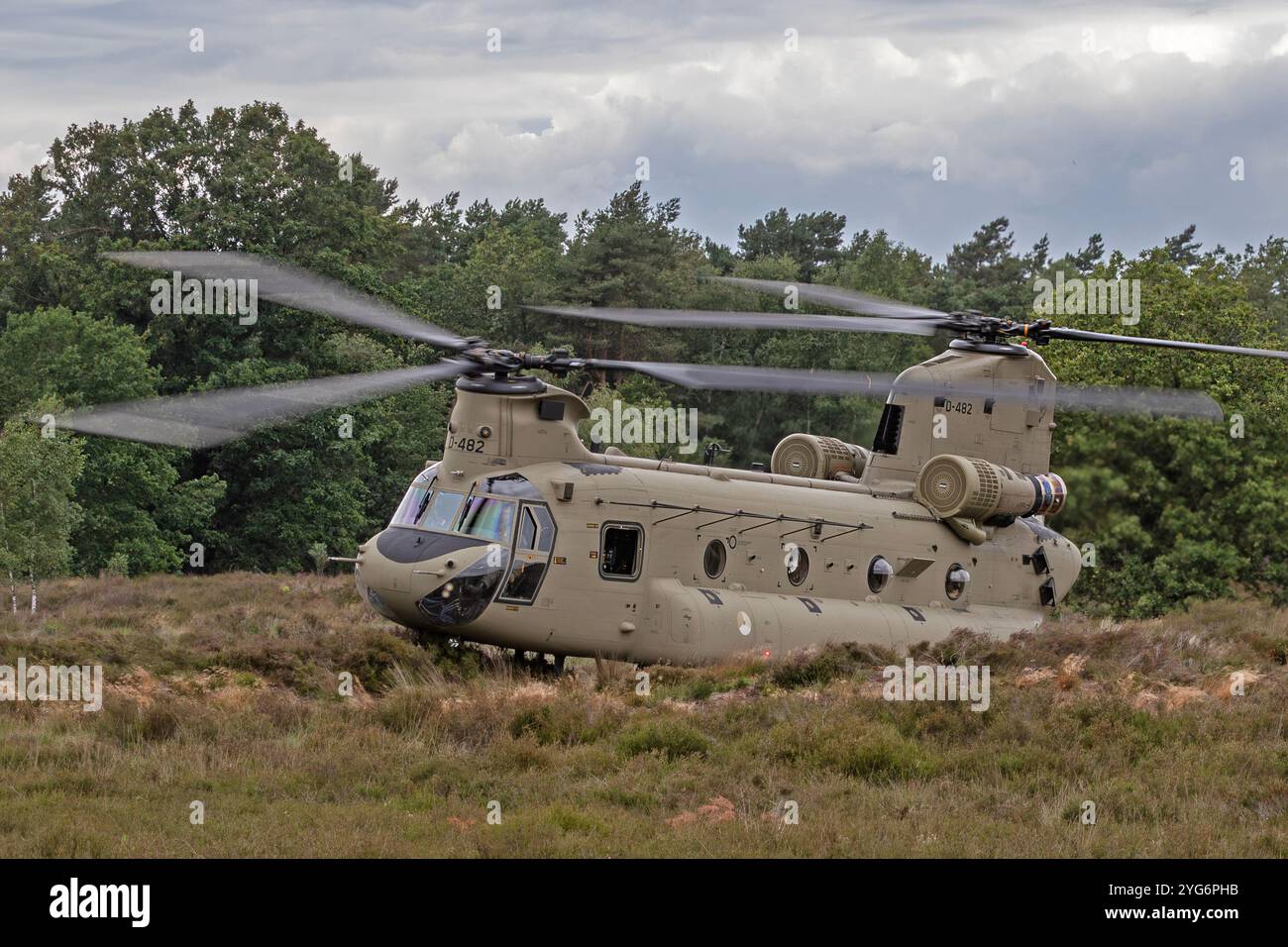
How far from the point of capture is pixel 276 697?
18484mm

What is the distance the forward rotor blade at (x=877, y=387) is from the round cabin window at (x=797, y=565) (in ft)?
8.49

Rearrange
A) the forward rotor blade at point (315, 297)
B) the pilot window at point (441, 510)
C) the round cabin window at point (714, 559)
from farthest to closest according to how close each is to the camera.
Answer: the round cabin window at point (714, 559)
the pilot window at point (441, 510)
the forward rotor blade at point (315, 297)

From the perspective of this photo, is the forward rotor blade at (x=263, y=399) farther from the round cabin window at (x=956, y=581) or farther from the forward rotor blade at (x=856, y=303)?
the round cabin window at (x=956, y=581)

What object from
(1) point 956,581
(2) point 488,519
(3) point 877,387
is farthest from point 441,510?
(1) point 956,581

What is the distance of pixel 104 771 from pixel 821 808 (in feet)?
25.0

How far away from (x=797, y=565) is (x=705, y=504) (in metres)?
2.08

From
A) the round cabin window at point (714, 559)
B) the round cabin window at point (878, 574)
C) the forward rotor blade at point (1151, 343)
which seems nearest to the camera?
the forward rotor blade at point (1151, 343)

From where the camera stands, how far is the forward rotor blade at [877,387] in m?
19.4

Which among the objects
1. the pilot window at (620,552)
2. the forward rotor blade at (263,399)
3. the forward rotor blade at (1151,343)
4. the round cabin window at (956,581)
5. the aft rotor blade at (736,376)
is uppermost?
the forward rotor blade at (1151,343)

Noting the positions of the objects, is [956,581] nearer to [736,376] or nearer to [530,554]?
[736,376]

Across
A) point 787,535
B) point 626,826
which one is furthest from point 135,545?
point 626,826

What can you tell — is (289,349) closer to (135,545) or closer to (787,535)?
(135,545)

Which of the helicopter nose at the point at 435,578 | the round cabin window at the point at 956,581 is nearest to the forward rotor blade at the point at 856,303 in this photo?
the round cabin window at the point at 956,581

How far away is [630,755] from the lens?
16.9 m
